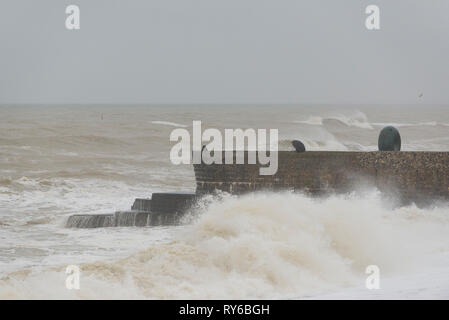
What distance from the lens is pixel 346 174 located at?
1236 centimetres

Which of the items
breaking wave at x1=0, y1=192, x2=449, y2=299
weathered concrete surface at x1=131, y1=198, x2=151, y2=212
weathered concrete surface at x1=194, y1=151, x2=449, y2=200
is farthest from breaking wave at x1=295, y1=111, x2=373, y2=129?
breaking wave at x1=0, y1=192, x2=449, y2=299

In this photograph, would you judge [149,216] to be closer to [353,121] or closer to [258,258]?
[258,258]

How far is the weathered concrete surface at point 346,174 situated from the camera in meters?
12.1

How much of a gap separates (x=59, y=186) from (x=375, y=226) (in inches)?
446

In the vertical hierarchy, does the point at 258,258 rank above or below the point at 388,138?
below

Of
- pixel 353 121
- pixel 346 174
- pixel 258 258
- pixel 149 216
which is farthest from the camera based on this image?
pixel 353 121

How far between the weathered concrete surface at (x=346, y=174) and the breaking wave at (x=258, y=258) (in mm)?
1214

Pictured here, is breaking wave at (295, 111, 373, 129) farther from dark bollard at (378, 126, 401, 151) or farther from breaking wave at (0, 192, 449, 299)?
breaking wave at (0, 192, 449, 299)

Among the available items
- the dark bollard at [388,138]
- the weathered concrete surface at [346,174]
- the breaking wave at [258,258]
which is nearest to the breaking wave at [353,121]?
the dark bollard at [388,138]

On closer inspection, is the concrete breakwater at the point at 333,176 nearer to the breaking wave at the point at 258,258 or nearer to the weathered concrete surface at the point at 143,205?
the weathered concrete surface at the point at 143,205

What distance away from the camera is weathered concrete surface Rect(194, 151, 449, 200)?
12.1m

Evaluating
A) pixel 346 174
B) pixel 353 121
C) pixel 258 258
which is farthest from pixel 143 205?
pixel 353 121

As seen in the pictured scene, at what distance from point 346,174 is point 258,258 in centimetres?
474
